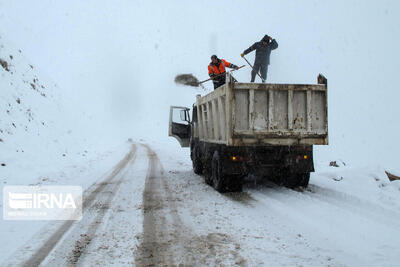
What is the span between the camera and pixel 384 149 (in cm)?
1898

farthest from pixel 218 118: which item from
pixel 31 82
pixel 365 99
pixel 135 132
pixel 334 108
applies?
pixel 135 132

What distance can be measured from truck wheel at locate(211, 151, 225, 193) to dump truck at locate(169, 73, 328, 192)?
22 mm

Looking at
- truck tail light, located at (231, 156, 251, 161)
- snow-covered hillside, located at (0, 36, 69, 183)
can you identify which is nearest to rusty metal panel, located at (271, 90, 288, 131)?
truck tail light, located at (231, 156, 251, 161)

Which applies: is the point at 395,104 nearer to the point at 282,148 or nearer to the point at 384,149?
the point at 384,149

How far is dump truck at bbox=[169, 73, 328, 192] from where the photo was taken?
5.96m

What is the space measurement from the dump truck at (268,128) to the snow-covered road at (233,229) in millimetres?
586

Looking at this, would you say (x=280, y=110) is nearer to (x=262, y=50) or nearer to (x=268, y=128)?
(x=268, y=128)

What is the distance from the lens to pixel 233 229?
4109 mm

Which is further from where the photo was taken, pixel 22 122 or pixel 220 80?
pixel 22 122

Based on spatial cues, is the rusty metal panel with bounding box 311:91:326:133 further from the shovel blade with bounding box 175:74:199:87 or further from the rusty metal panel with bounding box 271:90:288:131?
the shovel blade with bounding box 175:74:199:87

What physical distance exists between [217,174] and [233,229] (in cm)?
274

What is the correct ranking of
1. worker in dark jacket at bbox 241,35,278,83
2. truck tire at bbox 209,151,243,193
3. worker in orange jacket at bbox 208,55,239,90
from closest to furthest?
truck tire at bbox 209,151,243,193, worker in dark jacket at bbox 241,35,278,83, worker in orange jacket at bbox 208,55,239,90

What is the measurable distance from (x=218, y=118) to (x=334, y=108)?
2247cm

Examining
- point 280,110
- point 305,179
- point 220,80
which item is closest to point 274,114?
point 280,110
